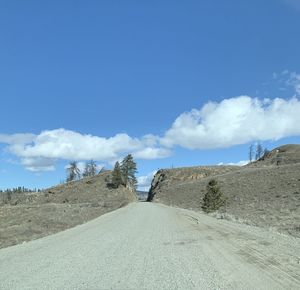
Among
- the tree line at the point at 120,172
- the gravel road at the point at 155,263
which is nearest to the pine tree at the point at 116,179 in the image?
the tree line at the point at 120,172

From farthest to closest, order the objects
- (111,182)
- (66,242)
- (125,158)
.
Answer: (125,158), (111,182), (66,242)

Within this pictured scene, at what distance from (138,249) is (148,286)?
20.1ft

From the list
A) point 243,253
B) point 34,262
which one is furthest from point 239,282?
point 34,262

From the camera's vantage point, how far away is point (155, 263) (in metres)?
12.0

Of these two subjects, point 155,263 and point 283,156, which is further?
point 283,156

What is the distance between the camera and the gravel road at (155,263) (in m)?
9.33

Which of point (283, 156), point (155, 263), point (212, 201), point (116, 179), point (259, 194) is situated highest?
point (283, 156)

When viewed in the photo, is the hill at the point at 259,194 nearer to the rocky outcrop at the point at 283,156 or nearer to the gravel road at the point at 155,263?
the rocky outcrop at the point at 283,156

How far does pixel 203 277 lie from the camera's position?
990 cm

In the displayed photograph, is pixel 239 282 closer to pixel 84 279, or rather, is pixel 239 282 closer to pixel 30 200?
pixel 84 279

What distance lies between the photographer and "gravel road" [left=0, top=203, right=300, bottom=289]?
9328 mm

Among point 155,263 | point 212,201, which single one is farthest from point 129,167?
point 155,263

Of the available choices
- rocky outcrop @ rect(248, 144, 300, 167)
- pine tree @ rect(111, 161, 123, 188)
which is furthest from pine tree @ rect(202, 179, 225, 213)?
rocky outcrop @ rect(248, 144, 300, 167)

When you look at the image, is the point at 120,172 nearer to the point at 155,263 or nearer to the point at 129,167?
the point at 129,167
